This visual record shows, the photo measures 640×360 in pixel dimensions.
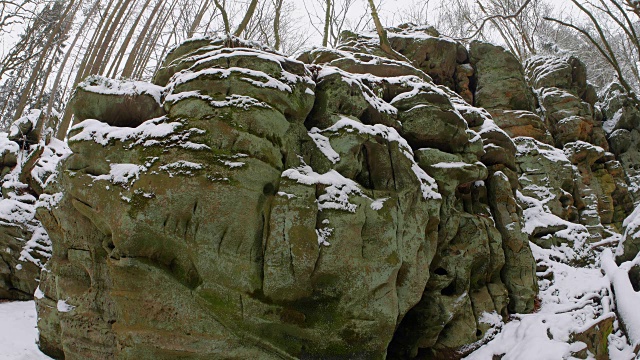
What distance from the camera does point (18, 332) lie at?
7.54 m

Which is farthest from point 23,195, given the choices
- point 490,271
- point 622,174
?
point 622,174

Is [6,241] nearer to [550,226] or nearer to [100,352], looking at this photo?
[100,352]

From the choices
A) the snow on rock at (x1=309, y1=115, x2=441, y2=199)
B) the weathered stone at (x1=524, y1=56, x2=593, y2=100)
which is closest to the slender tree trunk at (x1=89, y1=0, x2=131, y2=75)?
the snow on rock at (x1=309, y1=115, x2=441, y2=199)

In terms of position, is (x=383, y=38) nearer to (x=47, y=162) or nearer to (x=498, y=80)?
(x=498, y=80)

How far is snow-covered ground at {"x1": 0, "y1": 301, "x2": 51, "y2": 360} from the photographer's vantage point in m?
6.52

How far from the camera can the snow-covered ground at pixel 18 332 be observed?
652 centimetres

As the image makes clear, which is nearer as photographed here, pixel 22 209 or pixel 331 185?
pixel 331 185

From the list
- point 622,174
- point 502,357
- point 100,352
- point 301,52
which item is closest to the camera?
point 100,352

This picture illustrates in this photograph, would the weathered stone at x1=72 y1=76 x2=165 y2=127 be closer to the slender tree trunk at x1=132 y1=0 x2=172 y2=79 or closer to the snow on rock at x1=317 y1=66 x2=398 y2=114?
the snow on rock at x1=317 y1=66 x2=398 y2=114

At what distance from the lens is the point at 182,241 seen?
526cm

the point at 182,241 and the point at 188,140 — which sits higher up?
the point at 188,140

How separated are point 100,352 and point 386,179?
529 cm

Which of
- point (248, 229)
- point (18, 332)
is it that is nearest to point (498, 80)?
point (248, 229)

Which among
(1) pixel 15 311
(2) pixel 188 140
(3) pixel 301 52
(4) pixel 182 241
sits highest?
(3) pixel 301 52
